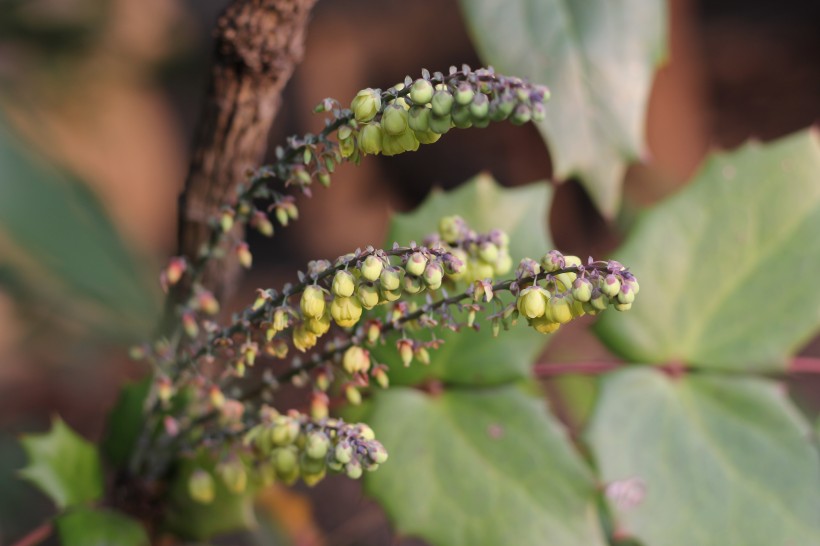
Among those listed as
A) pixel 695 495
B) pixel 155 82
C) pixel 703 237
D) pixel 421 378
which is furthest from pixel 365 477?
pixel 155 82

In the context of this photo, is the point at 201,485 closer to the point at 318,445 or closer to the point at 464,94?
the point at 318,445

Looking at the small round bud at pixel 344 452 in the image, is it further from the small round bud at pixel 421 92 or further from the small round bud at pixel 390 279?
the small round bud at pixel 421 92

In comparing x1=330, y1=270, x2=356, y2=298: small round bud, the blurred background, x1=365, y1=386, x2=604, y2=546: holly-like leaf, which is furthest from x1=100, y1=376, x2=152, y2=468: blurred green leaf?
x1=330, y1=270, x2=356, y2=298: small round bud

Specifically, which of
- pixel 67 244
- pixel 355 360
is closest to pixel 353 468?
pixel 355 360

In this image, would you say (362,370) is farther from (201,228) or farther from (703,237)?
(703,237)

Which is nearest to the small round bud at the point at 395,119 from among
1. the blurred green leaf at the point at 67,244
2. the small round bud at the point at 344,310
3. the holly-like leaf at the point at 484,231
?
the small round bud at the point at 344,310
